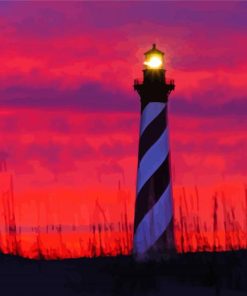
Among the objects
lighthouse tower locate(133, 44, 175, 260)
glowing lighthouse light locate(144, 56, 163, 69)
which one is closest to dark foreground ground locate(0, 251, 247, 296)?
lighthouse tower locate(133, 44, 175, 260)

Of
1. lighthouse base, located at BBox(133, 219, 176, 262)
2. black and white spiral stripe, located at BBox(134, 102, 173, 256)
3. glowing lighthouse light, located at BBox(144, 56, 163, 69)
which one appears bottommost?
lighthouse base, located at BBox(133, 219, 176, 262)

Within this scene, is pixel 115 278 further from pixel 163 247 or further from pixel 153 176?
pixel 153 176

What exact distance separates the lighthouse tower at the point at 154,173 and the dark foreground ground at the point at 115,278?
6787mm

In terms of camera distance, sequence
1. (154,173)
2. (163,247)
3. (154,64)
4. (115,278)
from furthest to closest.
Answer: (154,64), (154,173), (163,247), (115,278)

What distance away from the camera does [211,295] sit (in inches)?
373

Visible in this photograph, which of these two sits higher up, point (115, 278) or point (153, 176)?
point (153, 176)

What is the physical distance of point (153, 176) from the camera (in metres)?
19.0

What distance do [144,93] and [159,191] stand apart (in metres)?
2.18

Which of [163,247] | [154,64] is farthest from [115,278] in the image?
[154,64]

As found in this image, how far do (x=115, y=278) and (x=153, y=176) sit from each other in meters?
9.90

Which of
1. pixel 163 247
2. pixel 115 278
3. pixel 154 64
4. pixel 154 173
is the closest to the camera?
pixel 115 278

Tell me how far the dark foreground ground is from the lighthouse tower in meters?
6.79

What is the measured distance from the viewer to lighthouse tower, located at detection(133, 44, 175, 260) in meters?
18.8

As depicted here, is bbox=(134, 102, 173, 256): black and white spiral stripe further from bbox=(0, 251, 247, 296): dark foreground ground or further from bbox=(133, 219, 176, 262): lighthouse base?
bbox=(0, 251, 247, 296): dark foreground ground
